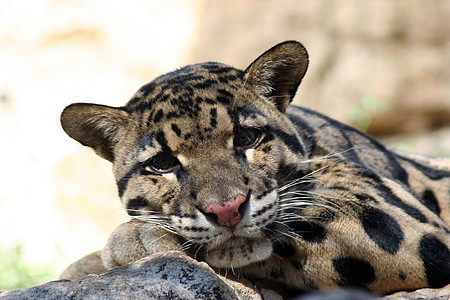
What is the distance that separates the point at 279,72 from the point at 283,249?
1696 mm

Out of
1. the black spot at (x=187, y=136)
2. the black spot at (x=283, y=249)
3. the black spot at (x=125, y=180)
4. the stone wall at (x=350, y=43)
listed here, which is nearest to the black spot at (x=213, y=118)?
the black spot at (x=187, y=136)

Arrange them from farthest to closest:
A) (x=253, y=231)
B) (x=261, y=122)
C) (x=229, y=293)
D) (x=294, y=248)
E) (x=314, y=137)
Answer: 1. (x=314, y=137)
2. (x=261, y=122)
3. (x=294, y=248)
4. (x=253, y=231)
5. (x=229, y=293)

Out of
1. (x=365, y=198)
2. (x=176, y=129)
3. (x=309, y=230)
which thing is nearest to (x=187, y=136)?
(x=176, y=129)

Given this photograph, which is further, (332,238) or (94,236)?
(94,236)

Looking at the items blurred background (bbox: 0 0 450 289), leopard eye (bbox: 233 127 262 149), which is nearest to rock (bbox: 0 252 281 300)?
leopard eye (bbox: 233 127 262 149)

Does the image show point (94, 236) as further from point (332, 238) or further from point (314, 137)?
point (332, 238)

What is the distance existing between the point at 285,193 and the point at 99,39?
1043 cm

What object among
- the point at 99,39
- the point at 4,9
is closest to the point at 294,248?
the point at 99,39

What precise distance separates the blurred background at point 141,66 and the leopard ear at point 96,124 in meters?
7.14

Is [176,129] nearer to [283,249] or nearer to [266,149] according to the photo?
[266,149]

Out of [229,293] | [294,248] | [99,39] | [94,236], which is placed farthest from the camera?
[99,39]

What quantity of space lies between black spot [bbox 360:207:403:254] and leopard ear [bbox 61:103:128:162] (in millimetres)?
2192

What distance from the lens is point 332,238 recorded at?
15.0 ft

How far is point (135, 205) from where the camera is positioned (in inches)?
196
